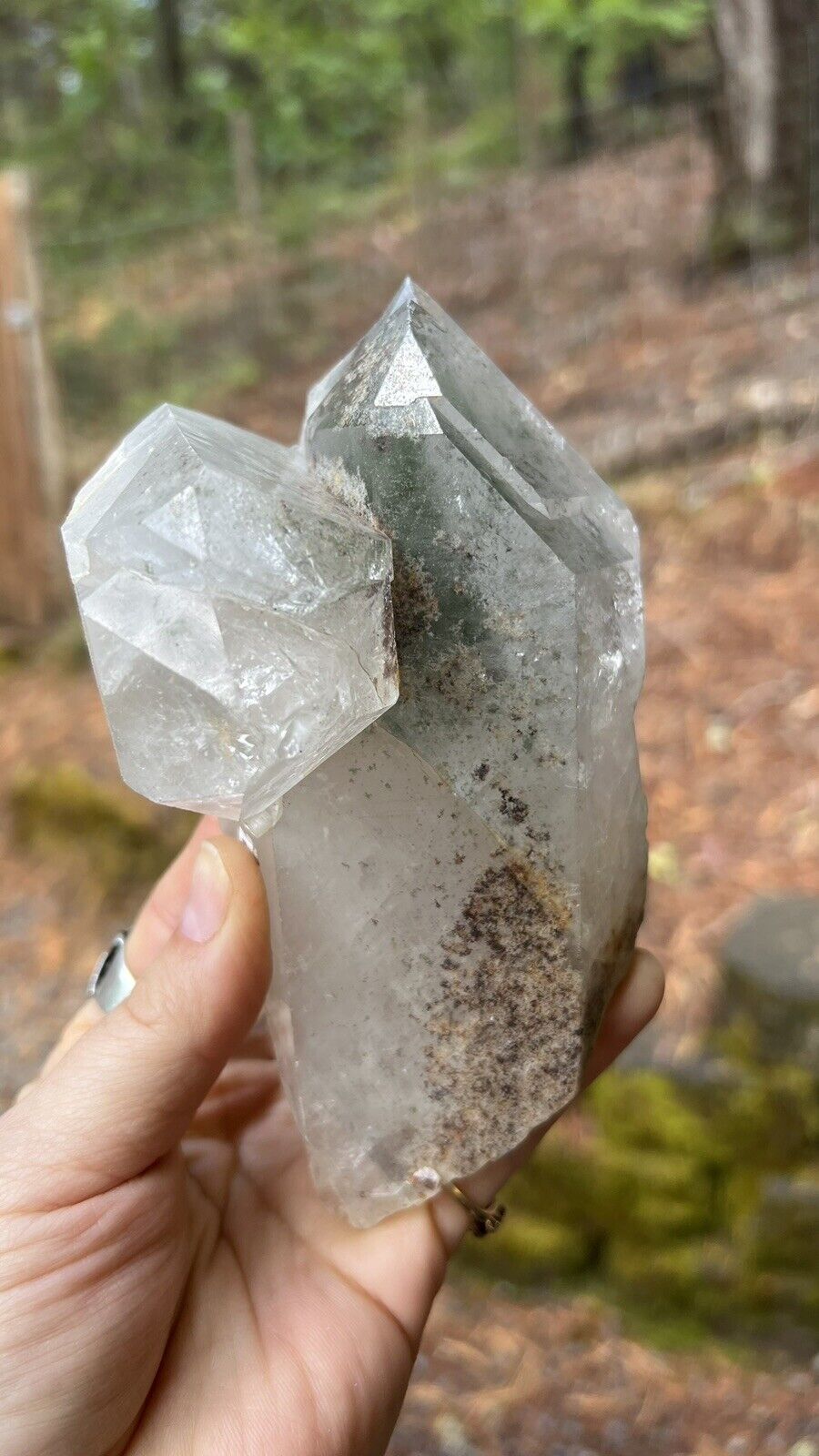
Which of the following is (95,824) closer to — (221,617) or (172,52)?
(221,617)

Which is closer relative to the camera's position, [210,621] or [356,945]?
[210,621]

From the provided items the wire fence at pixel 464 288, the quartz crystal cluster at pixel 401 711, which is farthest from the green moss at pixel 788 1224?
the wire fence at pixel 464 288

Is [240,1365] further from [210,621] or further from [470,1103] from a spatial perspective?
[210,621]

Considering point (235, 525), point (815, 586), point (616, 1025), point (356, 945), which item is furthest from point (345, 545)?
point (815, 586)

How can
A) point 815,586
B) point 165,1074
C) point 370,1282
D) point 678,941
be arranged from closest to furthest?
point 165,1074, point 370,1282, point 678,941, point 815,586

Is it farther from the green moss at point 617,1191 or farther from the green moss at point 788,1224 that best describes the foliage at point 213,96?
the green moss at point 788,1224

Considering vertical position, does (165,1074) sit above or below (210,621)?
below

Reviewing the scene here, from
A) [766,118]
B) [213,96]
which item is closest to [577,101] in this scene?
[213,96]
